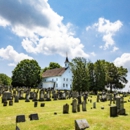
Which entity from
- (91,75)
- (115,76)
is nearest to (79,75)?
(91,75)

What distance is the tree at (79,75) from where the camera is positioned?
51.5 m

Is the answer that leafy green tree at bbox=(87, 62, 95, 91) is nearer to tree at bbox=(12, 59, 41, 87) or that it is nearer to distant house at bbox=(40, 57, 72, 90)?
distant house at bbox=(40, 57, 72, 90)

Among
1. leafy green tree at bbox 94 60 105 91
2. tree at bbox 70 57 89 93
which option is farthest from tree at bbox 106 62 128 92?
tree at bbox 70 57 89 93

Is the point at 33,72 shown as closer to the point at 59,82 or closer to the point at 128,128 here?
the point at 59,82

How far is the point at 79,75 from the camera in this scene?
172 ft

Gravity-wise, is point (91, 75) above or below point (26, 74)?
below

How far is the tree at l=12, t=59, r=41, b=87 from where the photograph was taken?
74.3 m

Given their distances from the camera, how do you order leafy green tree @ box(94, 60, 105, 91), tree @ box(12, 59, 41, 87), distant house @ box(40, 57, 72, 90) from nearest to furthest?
leafy green tree @ box(94, 60, 105, 91) → tree @ box(12, 59, 41, 87) → distant house @ box(40, 57, 72, 90)

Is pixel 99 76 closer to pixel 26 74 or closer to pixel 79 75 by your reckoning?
pixel 79 75

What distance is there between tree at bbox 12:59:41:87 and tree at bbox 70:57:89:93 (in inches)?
1028

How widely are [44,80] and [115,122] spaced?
79.1 m

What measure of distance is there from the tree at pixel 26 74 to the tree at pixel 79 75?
85.7ft

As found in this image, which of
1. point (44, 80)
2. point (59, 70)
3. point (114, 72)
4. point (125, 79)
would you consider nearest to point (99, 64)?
point (114, 72)

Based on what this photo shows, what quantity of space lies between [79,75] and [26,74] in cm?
3014
